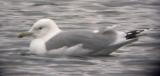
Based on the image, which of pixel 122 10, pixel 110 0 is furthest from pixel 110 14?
pixel 110 0

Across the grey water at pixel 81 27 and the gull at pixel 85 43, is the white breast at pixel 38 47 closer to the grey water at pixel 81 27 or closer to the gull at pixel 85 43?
the gull at pixel 85 43

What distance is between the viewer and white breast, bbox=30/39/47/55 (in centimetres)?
870

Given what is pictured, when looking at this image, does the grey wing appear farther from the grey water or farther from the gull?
the grey water

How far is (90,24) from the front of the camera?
11906 mm

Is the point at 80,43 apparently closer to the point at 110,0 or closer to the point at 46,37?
the point at 46,37

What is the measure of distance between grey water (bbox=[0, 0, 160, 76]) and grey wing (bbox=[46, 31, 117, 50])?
176 mm

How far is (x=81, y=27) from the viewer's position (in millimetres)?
11344

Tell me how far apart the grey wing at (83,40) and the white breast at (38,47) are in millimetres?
140

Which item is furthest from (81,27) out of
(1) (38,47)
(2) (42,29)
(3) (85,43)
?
(3) (85,43)

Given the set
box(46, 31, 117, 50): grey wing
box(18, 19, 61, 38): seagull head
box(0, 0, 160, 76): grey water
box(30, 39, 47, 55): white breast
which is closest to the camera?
box(0, 0, 160, 76): grey water

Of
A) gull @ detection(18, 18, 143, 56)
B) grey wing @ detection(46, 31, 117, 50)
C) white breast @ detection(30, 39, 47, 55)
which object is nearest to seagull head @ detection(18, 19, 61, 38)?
A: white breast @ detection(30, 39, 47, 55)

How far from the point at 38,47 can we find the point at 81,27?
104 inches

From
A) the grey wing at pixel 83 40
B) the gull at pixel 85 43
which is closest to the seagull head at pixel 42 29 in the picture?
the gull at pixel 85 43

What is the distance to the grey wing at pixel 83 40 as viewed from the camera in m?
8.49
